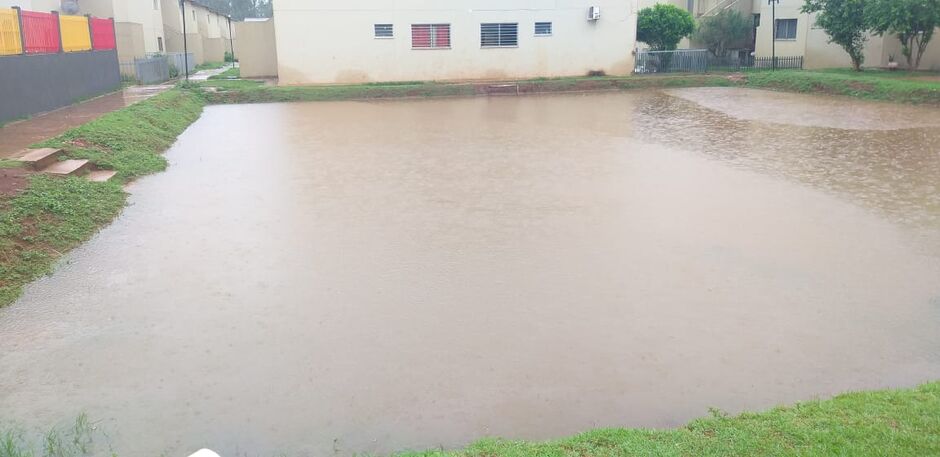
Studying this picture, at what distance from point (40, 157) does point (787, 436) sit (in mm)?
10834

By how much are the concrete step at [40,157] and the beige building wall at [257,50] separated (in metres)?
19.8

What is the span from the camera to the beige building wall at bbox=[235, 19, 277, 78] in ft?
99.9

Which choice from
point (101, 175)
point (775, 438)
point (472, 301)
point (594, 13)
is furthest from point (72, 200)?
point (594, 13)

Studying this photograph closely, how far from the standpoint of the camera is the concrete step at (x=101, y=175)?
11.2 metres

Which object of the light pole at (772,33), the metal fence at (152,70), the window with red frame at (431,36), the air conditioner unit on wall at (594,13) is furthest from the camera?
the light pole at (772,33)

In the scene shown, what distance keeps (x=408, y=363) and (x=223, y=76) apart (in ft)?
95.8

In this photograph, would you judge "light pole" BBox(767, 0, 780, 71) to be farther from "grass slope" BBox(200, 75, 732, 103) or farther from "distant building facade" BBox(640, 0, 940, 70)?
"grass slope" BBox(200, 75, 732, 103)

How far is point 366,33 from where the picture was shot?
27938mm

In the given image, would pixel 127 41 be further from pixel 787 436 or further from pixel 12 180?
pixel 787 436

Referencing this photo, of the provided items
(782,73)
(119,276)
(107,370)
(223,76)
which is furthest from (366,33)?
(107,370)

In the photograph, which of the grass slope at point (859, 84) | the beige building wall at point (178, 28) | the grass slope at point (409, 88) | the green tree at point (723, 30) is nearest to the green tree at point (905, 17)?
the grass slope at point (859, 84)

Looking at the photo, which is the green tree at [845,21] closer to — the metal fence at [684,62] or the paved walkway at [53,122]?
the metal fence at [684,62]

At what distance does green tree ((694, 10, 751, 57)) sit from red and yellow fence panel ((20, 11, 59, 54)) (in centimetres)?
2524

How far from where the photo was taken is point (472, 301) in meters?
6.89
